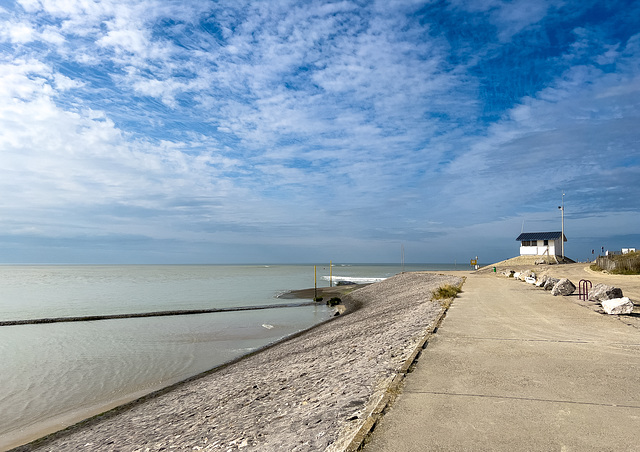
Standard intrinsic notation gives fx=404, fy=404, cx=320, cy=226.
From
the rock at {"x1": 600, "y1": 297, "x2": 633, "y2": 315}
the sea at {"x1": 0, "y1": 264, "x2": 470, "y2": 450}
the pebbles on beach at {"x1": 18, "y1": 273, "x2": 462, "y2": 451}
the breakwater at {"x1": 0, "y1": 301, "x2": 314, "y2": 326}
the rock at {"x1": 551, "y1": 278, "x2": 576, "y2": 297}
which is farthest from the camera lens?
the breakwater at {"x1": 0, "y1": 301, "x2": 314, "y2": 326}

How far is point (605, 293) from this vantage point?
1543 centimetres

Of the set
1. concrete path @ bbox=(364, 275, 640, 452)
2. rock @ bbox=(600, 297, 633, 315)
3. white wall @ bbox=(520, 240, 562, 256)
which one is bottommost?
concrete path @ bbox=(364, 275, 640, 452)

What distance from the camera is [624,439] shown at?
422 cm

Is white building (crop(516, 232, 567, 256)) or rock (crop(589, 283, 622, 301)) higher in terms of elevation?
white building (crop(516, 232, 567, 256))

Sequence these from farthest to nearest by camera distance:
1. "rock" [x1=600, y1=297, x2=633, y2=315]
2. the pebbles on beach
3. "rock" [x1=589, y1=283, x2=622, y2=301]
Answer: "rock" [x1=589, y1=283, x2=622, y2=301]
"rock" [x1=600, y1=297, x2=633, y2=315]
the pebbles on beach

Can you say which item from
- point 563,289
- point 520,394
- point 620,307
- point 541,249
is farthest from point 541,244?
point 520,394

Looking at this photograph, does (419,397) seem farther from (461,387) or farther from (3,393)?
(3,393)

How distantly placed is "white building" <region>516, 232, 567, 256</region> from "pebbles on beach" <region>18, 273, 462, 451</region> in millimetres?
54814

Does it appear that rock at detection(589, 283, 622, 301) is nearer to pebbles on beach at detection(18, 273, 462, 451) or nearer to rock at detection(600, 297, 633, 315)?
rock at detection(600, 297, 633, 315)

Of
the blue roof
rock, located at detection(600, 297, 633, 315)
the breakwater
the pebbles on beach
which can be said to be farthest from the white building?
the pebbles on beach

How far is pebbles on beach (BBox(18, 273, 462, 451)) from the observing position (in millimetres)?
5477

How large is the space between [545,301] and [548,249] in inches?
1878

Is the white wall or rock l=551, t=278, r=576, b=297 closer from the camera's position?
rock l=551, t=278, r=576, b=297

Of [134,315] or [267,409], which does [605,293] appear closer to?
[267,409]
